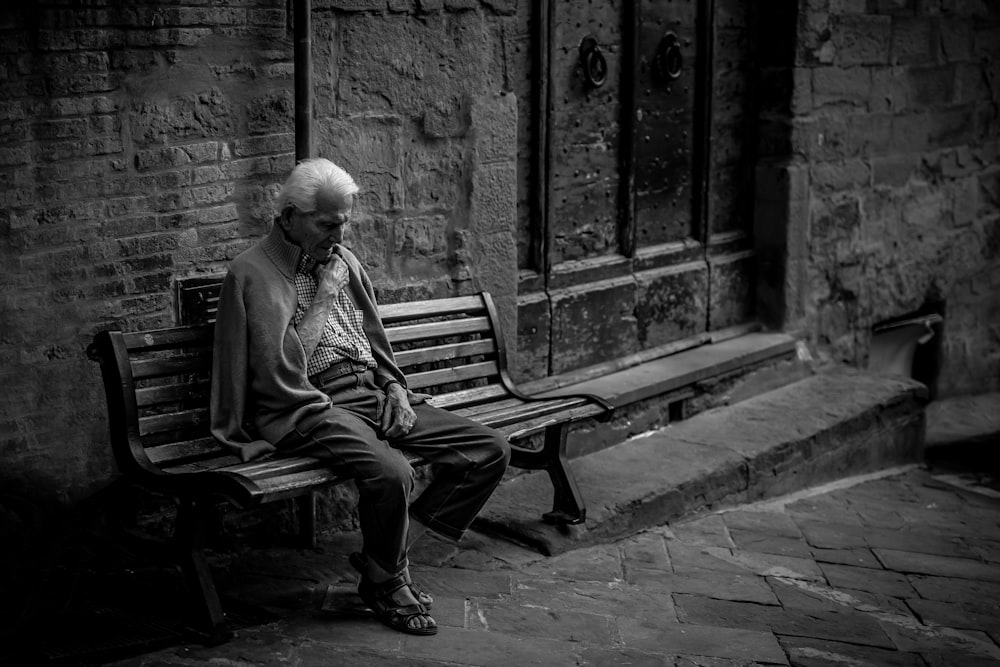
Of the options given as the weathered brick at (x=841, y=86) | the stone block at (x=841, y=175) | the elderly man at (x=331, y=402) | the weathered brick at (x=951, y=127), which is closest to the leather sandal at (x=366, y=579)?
the elderly man at (x=331, y=402)

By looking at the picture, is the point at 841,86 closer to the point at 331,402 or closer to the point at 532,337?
the point at 532,337

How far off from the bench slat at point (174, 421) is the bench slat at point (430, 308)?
0.80 meters

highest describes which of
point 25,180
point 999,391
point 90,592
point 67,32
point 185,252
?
point 67,32

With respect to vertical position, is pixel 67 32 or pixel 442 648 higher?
pixel 67 32

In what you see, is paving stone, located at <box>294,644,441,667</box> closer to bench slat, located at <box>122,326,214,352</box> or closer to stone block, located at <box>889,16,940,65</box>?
bench slat, located at <box>122,326,214,352</box>

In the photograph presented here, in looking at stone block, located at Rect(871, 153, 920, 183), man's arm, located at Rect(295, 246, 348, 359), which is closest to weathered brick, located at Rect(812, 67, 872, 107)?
stone block, located at Rect(871, 153, 920, 183)

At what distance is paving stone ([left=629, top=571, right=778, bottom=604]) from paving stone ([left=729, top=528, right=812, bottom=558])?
36 centimetres

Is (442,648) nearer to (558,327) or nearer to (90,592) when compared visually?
(90,592)

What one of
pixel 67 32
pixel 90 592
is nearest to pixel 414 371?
pixel 90 592

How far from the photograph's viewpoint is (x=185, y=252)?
4098mm

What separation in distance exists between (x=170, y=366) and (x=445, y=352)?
3.77 ft

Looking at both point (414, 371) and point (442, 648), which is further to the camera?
point (414, 371)

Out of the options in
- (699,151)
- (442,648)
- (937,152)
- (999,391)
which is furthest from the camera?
(999,391)

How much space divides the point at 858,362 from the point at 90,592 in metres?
4.98
